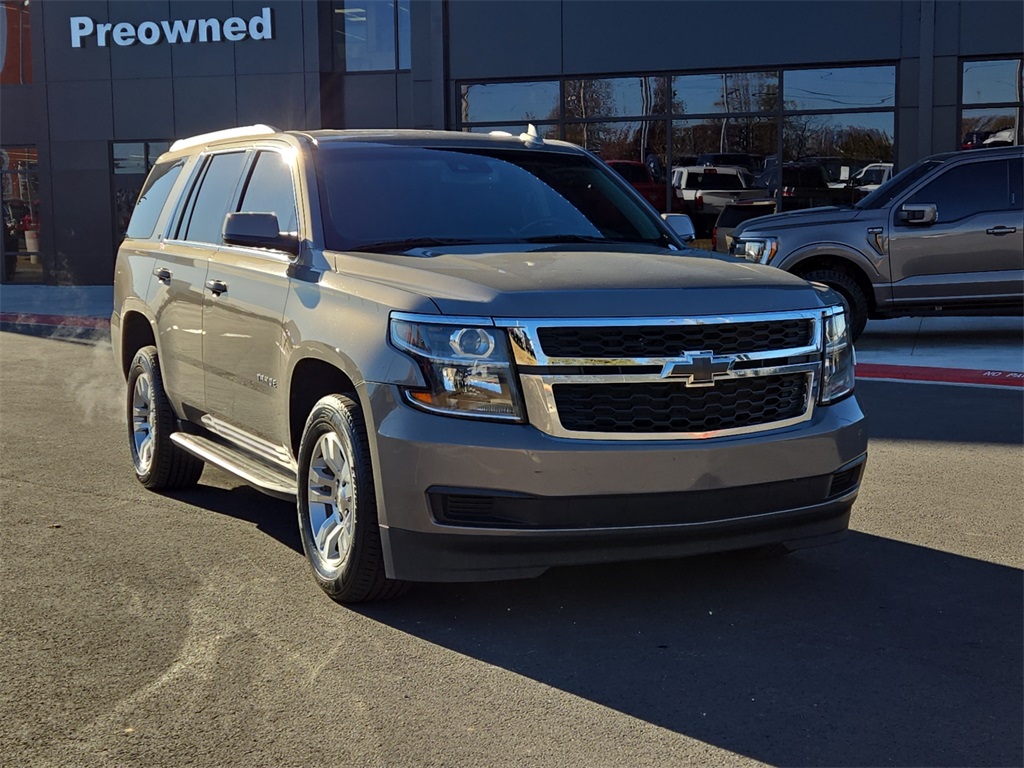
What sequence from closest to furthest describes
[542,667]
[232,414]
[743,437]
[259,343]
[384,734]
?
[384,734] < [542,667] < [743,437] < [259,343] < [232,414]

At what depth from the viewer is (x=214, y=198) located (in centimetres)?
673

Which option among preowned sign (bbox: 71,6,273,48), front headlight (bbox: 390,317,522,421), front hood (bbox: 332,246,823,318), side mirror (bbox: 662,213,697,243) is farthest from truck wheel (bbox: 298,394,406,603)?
preowned sign (bbox: 71,6,273,48)

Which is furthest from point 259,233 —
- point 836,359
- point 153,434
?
point 836,359

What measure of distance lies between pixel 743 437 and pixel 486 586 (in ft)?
4.01

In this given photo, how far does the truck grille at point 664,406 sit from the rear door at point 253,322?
1.42 metres

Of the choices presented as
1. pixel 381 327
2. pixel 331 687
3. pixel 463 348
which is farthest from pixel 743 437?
pixel 331 687

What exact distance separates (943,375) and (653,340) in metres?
7.86

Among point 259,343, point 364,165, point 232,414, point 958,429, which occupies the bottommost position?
point 958,429

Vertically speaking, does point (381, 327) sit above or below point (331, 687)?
above

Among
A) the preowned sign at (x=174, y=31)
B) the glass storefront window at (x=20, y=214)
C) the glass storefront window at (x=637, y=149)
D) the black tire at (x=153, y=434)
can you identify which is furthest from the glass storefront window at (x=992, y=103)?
the glass storefront window at (x=20, y=214)

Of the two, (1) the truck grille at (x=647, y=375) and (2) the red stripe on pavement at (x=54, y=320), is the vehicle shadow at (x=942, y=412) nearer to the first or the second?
(1) the truck grille at (x=647, y=375)

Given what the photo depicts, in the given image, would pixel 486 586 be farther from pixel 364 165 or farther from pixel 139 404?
pixel 139 404

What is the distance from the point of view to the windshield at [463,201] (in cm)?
565

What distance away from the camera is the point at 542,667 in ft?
14.2
